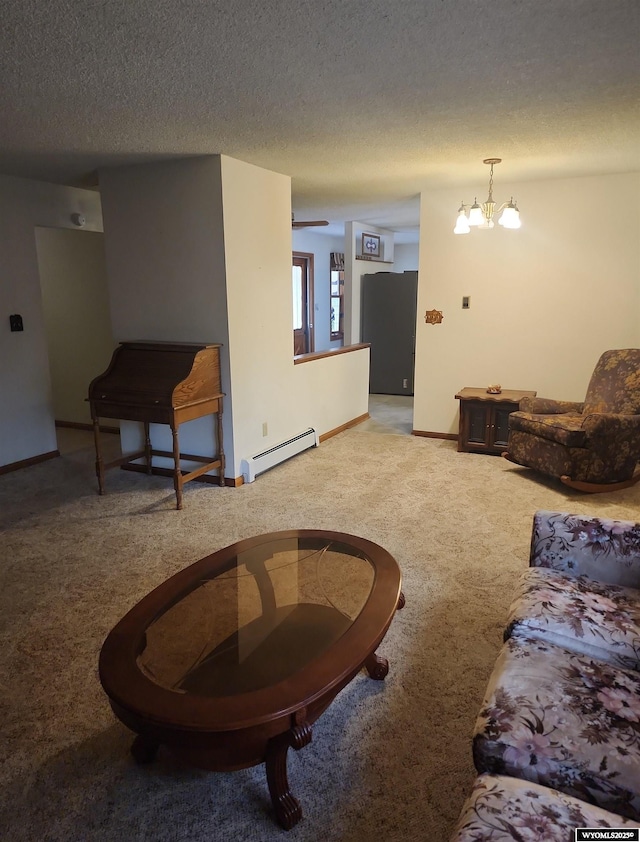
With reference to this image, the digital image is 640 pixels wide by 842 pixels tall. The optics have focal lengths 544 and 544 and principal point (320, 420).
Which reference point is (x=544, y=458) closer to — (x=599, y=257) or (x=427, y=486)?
(x=427, y=486)

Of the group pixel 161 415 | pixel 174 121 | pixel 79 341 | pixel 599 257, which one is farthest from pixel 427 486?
pixel 79 341

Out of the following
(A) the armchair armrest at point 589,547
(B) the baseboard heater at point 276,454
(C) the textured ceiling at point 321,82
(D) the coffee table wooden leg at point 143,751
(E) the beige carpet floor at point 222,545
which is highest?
(C) the textured ceiling at point 321,82

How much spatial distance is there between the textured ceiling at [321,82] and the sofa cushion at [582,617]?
1857mm

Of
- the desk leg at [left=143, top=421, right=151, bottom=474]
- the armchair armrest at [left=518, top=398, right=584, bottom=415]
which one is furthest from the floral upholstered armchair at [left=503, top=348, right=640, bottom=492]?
the desk leg at [left=143, top=421, right=151, bottom=474]

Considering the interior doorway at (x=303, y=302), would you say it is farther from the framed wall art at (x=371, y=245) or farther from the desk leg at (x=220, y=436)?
the desk leg at (x=220, y=436)

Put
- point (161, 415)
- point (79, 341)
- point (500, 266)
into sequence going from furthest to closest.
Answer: point (79, 341)
point (500, 266)
point (161, 415)

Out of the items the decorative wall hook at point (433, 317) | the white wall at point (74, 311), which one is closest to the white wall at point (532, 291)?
the decorative wall hook at point (433, 317)

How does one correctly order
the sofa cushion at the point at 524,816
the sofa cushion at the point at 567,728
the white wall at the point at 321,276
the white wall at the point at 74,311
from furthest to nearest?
the white wall at the point at 321,276 < the white wall at the point at 74,311 < the sofa cushion at the point at 567,728 < the sofa cushion at the point at 524,816

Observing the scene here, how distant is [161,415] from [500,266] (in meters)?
3.28

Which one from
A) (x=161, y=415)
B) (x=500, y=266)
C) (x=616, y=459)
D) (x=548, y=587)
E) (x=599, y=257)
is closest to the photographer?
(x=548, y=587)

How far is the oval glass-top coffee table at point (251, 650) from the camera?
1.32m

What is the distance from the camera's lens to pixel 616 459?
3.74 meters

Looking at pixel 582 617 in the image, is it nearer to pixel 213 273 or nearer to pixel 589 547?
pixel 589 547

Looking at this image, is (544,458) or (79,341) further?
(79,341)
